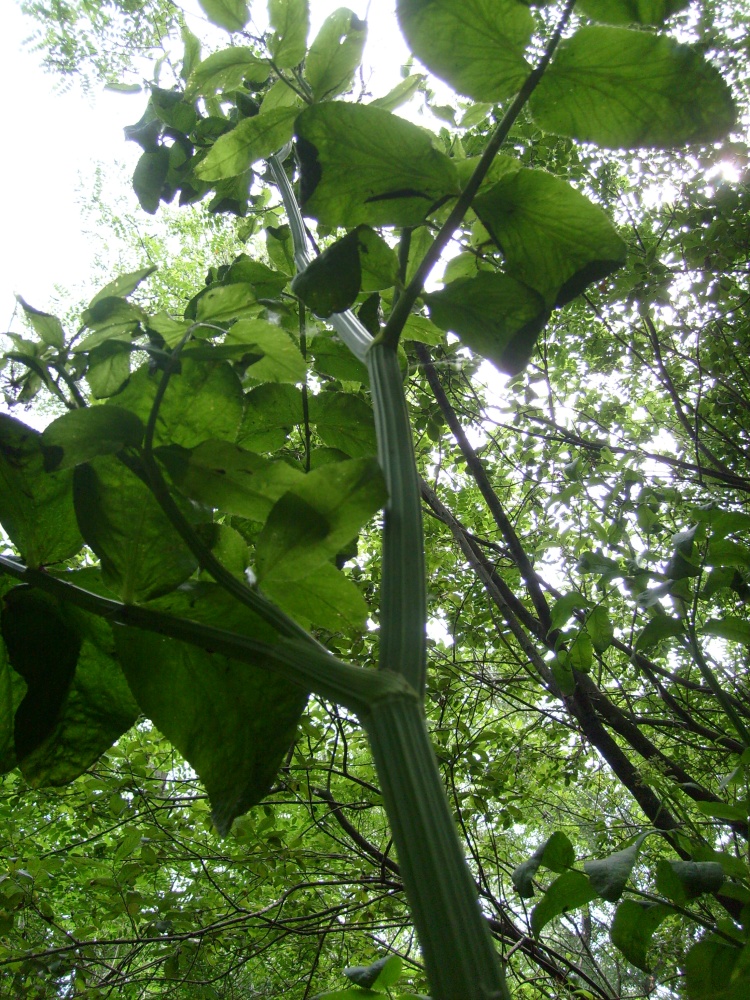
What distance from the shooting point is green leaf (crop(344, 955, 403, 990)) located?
1.98 ft

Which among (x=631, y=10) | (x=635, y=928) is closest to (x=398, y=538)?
(x=631, y=10)

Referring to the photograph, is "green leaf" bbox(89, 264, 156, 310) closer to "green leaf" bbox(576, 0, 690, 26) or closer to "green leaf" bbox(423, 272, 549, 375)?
"green leaf" bbox(423, 272, 549, 375)

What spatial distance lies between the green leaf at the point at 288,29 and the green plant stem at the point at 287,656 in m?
0.65

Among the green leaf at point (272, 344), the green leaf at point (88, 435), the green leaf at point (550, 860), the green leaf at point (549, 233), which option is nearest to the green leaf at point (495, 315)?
the green leaf at point (549, 233)

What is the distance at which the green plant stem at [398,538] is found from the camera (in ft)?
1.17

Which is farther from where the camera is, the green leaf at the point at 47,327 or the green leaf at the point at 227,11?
the green leaf at the point at 227,11

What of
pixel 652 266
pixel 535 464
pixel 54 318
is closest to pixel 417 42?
pixel 54 318

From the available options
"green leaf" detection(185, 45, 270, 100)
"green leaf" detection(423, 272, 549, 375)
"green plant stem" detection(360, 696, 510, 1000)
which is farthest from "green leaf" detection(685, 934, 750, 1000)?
"green leaf" detection(185, 45, 270, 100)

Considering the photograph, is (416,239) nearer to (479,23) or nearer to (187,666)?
(479,23)

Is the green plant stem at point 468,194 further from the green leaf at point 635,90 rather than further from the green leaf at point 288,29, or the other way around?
the green leaf at point 288,29

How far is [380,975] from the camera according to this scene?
0.62 metres

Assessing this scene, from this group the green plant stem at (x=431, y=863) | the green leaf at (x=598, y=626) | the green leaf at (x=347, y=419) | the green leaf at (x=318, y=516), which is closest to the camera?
the green plant stem at (x=431, y=863)

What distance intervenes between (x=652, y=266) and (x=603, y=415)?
2.81ft

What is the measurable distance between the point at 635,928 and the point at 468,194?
70 cm
